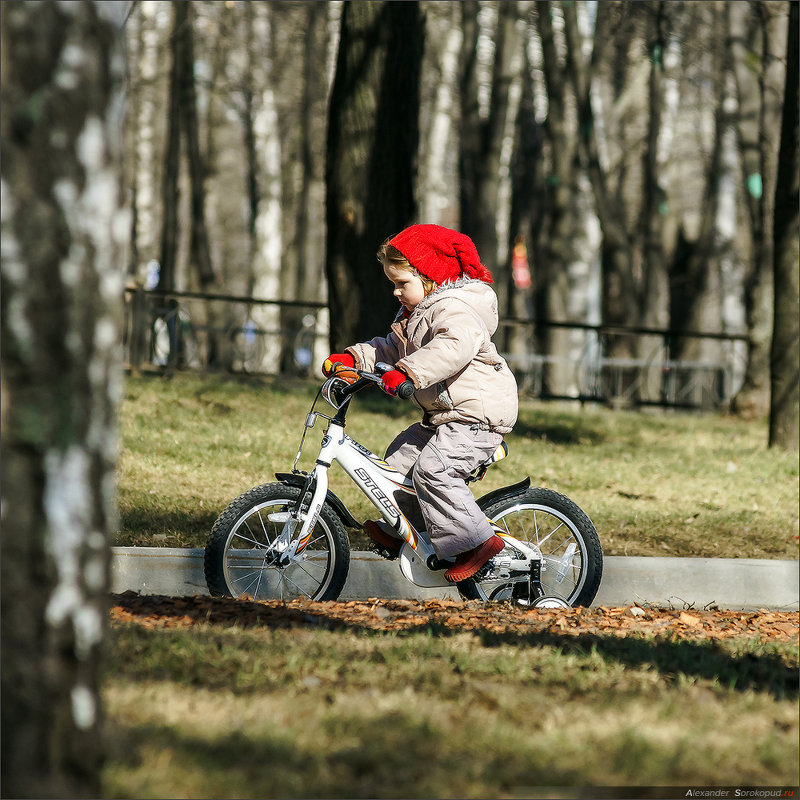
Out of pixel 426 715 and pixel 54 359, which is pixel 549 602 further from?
pixel 54 359

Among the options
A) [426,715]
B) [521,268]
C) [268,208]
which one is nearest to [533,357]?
[268,208]

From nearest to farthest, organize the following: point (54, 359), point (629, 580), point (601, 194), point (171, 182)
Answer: point (54, 359), point (629, 580), point (601, 194), point (171, 182)

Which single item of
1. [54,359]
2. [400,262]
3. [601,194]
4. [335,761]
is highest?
[601,194]

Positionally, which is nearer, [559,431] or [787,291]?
[787,291]

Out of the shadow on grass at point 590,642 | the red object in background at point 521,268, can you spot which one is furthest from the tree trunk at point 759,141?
the red object in background at point 521,268

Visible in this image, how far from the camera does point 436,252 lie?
17.0ft

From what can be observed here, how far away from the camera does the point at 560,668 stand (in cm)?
396

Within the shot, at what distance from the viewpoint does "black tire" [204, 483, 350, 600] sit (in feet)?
17.0

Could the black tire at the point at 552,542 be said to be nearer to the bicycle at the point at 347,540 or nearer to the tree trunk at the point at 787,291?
the bicycle at the point at 347,540

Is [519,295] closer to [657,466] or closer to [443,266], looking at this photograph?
[657,466]

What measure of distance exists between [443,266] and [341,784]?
287 centimetres

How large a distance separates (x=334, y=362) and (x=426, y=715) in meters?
2.19

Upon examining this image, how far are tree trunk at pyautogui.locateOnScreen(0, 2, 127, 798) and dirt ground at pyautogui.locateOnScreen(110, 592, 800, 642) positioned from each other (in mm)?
1912

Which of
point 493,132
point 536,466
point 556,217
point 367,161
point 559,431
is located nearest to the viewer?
point 536,466
